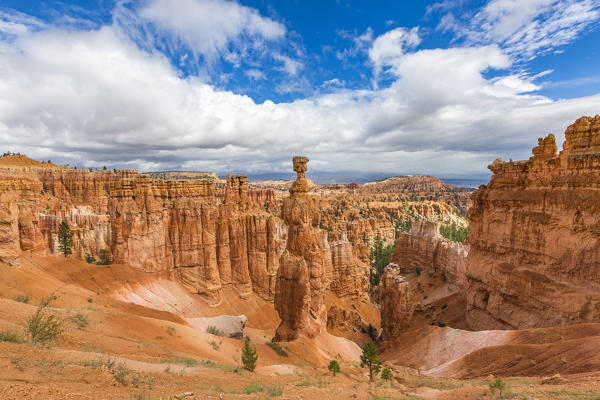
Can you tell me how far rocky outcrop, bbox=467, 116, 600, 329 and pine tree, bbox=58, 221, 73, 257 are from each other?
40.0 meters

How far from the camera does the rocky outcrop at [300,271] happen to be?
2172cm

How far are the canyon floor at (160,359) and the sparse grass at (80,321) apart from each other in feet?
0.18

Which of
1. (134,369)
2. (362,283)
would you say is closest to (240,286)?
(362,283)

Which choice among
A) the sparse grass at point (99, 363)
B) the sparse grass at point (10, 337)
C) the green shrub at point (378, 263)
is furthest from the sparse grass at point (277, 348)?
the green shrub at point (378, 263)

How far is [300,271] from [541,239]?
16873 mm

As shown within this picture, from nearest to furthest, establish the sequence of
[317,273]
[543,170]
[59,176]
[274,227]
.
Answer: [543,170]
[317,273]
[274,227]
[59,176]

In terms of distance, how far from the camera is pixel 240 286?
110 ft

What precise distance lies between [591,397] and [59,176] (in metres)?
90.3

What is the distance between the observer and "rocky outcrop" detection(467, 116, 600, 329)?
17.1 meters

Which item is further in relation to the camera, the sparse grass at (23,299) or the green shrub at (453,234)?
the green shrub at (453,234)

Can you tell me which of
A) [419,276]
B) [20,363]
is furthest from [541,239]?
[20,363]

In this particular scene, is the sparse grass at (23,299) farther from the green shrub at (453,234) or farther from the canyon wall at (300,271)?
the green shrub at (453,234)

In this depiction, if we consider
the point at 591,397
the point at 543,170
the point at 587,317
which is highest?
the point at 543,170

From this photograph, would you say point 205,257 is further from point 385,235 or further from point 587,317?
point 385,235
